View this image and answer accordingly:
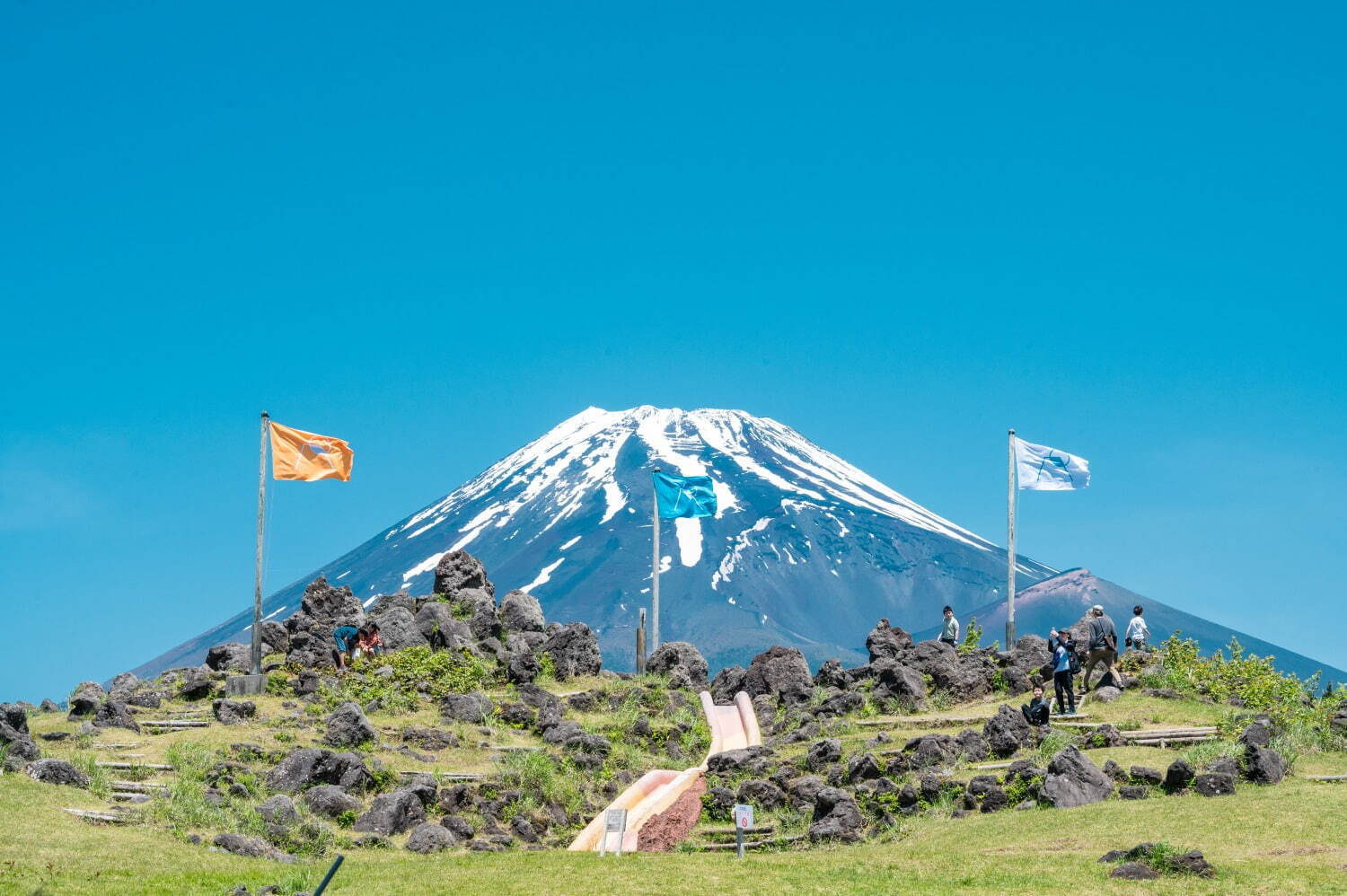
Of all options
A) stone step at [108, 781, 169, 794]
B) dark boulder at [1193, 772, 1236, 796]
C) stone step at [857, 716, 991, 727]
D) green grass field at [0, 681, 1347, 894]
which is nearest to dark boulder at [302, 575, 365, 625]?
stone step at [857, 716, 991, 727]

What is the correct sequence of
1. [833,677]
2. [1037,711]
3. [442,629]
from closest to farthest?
[1037,711] < [833,677] < [442,629]

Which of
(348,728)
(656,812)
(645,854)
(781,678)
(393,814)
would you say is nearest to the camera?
(645,854)

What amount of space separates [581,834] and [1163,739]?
1139cm

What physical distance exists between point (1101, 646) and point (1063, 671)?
274cm

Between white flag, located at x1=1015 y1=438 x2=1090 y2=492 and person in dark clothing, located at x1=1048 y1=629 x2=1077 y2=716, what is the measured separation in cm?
1180

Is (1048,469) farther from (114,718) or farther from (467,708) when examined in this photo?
(114,718)

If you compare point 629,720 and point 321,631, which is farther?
point 321,631

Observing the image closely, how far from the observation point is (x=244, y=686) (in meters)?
36.5

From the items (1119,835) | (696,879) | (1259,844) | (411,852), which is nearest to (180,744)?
(411,852)

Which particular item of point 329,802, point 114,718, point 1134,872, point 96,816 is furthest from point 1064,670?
point 114,718

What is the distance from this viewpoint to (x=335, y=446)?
38.6 meters

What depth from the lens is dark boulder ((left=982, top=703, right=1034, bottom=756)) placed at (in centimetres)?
2833

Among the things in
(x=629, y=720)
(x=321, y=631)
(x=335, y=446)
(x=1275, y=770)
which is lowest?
(x=1275, y=770)

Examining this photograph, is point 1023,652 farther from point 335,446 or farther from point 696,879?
point 696,879
